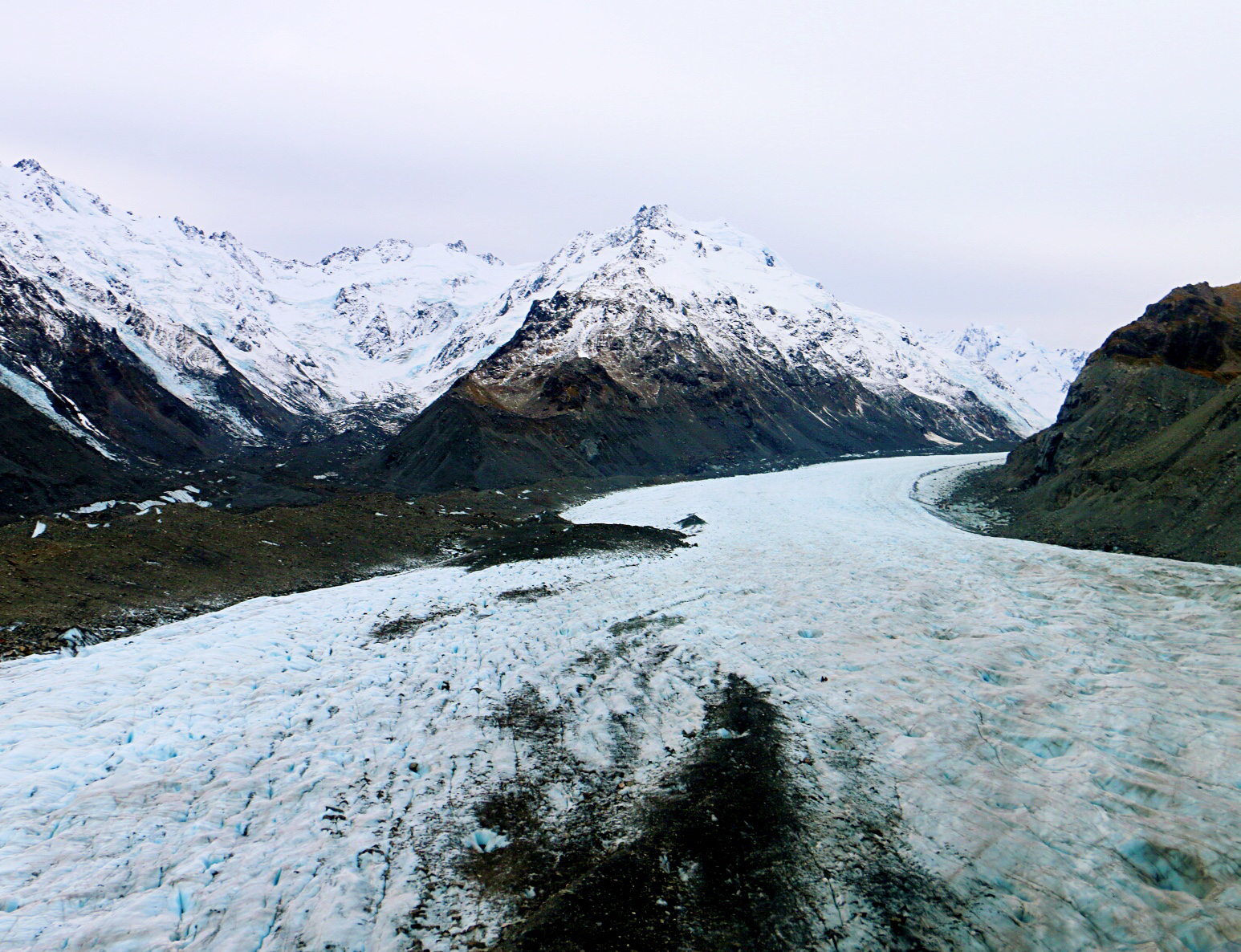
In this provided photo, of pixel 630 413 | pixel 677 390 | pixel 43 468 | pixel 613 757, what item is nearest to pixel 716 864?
pixel 613 757

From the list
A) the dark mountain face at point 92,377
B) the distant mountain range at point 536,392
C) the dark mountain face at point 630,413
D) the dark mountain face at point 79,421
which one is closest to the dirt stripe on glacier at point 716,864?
the dark mountain face at point 79,421

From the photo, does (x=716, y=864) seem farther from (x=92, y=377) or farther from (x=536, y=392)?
(x=92, y=377)

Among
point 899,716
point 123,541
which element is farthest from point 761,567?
point 123,541

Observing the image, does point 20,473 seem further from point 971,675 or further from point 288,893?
point 971,675

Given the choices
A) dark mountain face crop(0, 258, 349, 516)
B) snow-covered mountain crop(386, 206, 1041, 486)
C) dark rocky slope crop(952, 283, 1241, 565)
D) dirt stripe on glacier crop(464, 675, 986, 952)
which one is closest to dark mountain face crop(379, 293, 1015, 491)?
snow-covered mountain crop(386, 206, 1041, 486)

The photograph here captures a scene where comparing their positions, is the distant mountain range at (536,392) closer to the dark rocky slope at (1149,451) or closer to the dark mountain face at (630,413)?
the dark mountain face at (630,413)

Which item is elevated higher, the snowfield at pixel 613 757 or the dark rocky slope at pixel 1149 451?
the dark rocky slope at pixel 1149 451
